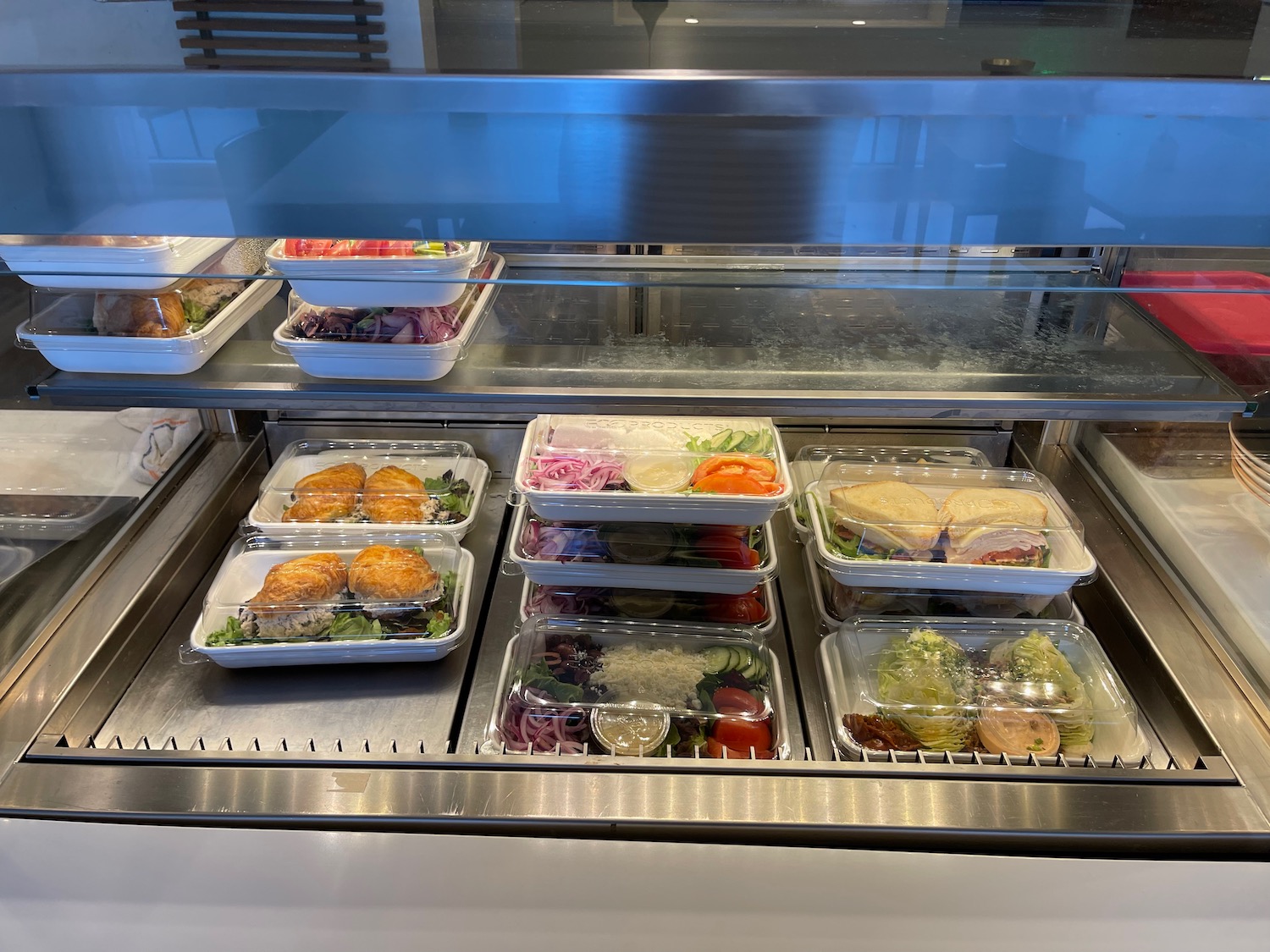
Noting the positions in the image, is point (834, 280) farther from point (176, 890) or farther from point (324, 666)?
point (176, 890)

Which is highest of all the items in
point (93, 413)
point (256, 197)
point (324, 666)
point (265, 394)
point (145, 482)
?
point (256, 197)

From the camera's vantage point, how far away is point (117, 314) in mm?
1281

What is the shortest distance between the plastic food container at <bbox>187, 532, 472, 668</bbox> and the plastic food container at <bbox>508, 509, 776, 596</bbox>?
7.8 inches

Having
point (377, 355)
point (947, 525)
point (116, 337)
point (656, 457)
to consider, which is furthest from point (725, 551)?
point (116, 337)

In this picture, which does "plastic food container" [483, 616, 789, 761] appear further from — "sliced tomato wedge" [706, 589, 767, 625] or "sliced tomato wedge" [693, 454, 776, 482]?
"sliced tomato wedge" [693, 454, 776, 482]

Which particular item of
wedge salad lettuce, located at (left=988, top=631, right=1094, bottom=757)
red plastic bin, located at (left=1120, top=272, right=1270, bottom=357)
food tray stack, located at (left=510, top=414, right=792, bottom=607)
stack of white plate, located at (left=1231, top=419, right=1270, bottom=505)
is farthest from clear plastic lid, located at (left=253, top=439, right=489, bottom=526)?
stack of white plate, located at (left=1231, top=419, right=1270, bottom=505)

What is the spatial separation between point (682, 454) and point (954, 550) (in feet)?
1.84

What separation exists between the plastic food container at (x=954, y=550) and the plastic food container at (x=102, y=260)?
3.92 feet

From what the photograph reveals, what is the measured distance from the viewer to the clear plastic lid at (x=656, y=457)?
64.2 inches

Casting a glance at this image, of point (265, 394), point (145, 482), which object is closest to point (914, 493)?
point (265, 394)

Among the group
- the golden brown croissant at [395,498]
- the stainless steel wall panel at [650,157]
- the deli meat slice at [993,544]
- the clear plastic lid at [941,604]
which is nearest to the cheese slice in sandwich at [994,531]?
the deli meat slice at [993,544]

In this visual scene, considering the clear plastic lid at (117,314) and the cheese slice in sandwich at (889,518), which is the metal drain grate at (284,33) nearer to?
the clear plastic lid at (117,314)

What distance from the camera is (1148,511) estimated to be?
1798 millimetres

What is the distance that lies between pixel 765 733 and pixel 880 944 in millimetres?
369
